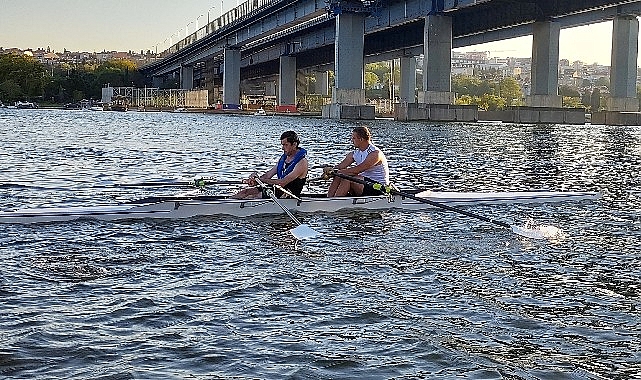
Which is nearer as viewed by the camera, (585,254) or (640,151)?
(585,254)

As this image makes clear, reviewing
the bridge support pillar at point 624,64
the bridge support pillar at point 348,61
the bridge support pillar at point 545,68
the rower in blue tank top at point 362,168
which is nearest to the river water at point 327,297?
the rower in blue tank top at point 362,168

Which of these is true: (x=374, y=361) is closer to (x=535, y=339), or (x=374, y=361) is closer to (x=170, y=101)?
(x=535, y=339)

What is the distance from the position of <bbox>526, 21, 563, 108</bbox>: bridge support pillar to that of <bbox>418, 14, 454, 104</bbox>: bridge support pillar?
11.9m

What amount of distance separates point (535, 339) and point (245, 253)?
19.0 feet

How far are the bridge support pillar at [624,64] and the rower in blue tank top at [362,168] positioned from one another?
78.1 m

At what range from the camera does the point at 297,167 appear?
57.0ft

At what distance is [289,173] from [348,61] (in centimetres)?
7194

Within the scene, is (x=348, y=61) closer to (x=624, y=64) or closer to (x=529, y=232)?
(x=624, y=64)

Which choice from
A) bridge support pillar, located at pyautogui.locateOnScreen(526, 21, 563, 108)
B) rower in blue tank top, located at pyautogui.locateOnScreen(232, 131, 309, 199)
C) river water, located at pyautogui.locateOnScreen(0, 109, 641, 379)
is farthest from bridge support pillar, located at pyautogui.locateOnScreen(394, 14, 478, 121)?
rower in blue tank top, located at pyautogui.locateOnScreen(232, 131, 309, 199)

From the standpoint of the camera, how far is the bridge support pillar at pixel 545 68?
8769 centimetres

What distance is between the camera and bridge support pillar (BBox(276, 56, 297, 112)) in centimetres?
13407

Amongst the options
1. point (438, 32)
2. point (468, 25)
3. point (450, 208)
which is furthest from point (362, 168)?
point (468, 25)

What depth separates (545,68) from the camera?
296 ft

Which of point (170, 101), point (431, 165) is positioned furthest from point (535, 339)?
point (170, 101)
